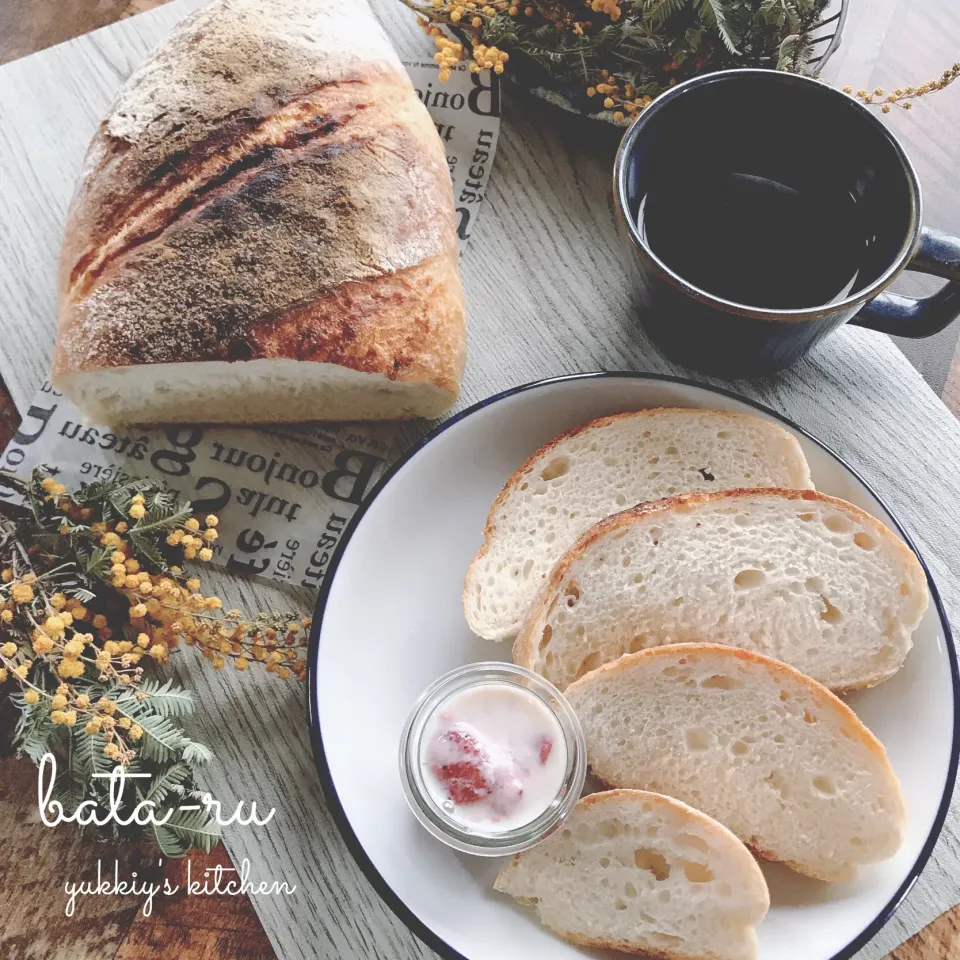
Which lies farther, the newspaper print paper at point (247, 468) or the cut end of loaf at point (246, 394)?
the newspaper print paper at point (247, 468)

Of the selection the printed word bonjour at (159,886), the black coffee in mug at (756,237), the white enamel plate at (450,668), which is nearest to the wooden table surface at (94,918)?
the printed word bonjour at (159,886)

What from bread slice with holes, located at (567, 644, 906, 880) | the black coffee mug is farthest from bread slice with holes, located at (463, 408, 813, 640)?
bread slice with holes, located at (567, 644, 906, 880)

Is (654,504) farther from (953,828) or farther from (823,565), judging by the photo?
(953,828)

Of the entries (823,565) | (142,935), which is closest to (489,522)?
(823,565)

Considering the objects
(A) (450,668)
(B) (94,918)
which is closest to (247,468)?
(A) (450,668)

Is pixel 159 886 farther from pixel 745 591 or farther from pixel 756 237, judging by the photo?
pixel 756 237

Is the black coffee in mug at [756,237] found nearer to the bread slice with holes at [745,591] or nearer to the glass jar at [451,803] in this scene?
the bread slice with holes at [745,591]
